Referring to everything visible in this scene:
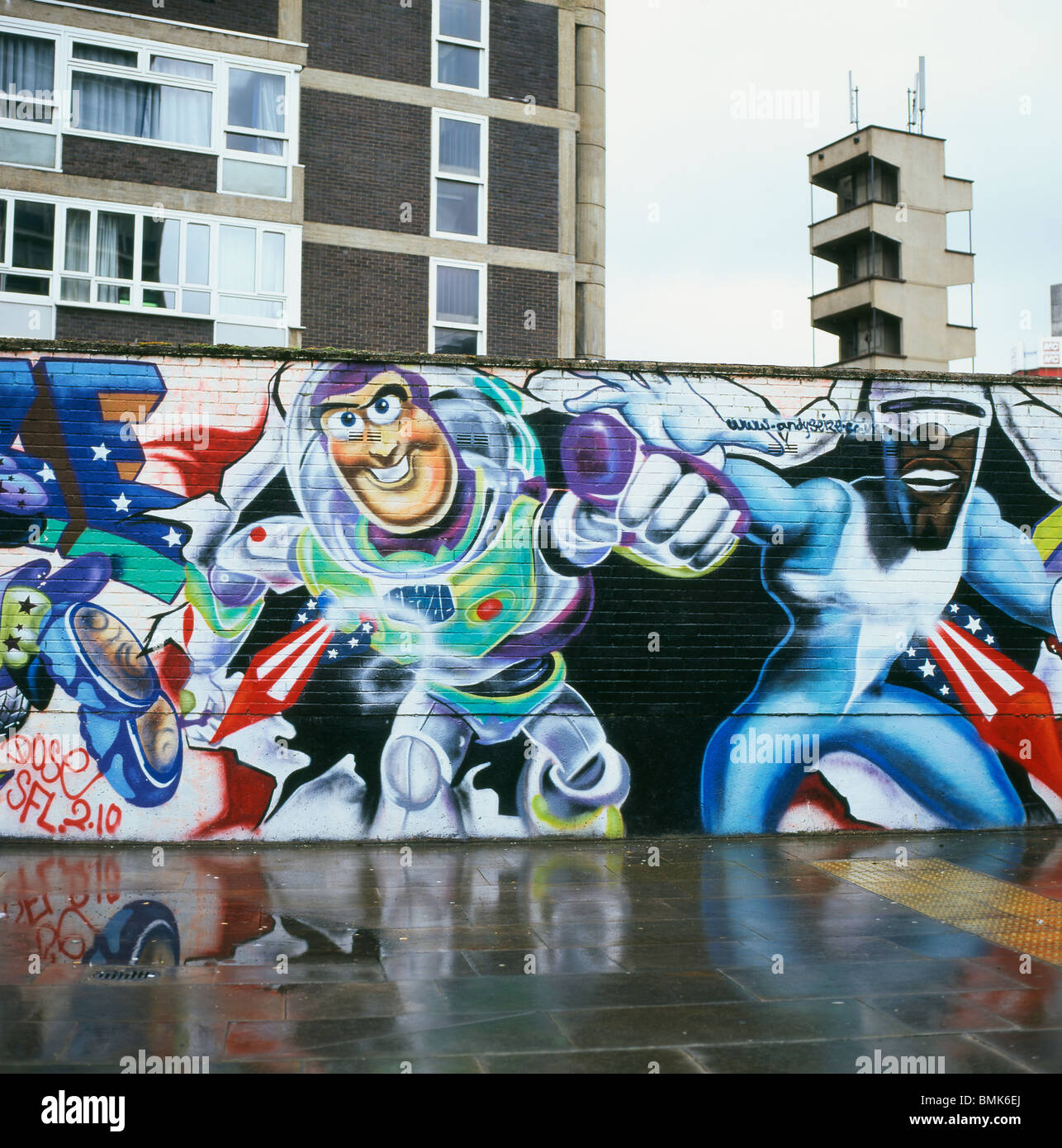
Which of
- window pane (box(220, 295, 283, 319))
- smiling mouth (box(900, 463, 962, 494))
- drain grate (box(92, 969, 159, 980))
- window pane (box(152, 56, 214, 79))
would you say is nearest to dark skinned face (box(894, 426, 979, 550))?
smiling mouth (box(900, 463, 962, 494))

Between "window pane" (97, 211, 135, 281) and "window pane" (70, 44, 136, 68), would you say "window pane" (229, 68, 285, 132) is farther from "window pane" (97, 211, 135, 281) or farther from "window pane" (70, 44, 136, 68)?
"window pane" (97, 211, 135, 281)

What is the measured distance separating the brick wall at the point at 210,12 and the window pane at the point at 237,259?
4250 millimetres

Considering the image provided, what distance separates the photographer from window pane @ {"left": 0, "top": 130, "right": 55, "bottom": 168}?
879 inches

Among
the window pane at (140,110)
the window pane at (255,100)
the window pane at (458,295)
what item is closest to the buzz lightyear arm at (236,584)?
the window pane at (140,110)

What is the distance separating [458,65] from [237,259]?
784cm

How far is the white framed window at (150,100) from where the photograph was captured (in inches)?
890

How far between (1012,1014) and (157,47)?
24.3 m

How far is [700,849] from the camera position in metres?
9.63

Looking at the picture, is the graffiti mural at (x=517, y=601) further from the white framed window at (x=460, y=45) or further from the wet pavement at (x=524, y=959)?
the white framed window at (x=460, y=45)

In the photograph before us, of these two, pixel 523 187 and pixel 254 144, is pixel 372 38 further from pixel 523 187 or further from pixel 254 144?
pixel 523 187

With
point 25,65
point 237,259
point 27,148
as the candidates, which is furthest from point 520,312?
point 25,65

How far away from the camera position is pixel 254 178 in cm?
2420

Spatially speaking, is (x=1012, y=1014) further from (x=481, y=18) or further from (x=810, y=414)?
(x=481, y=18)
